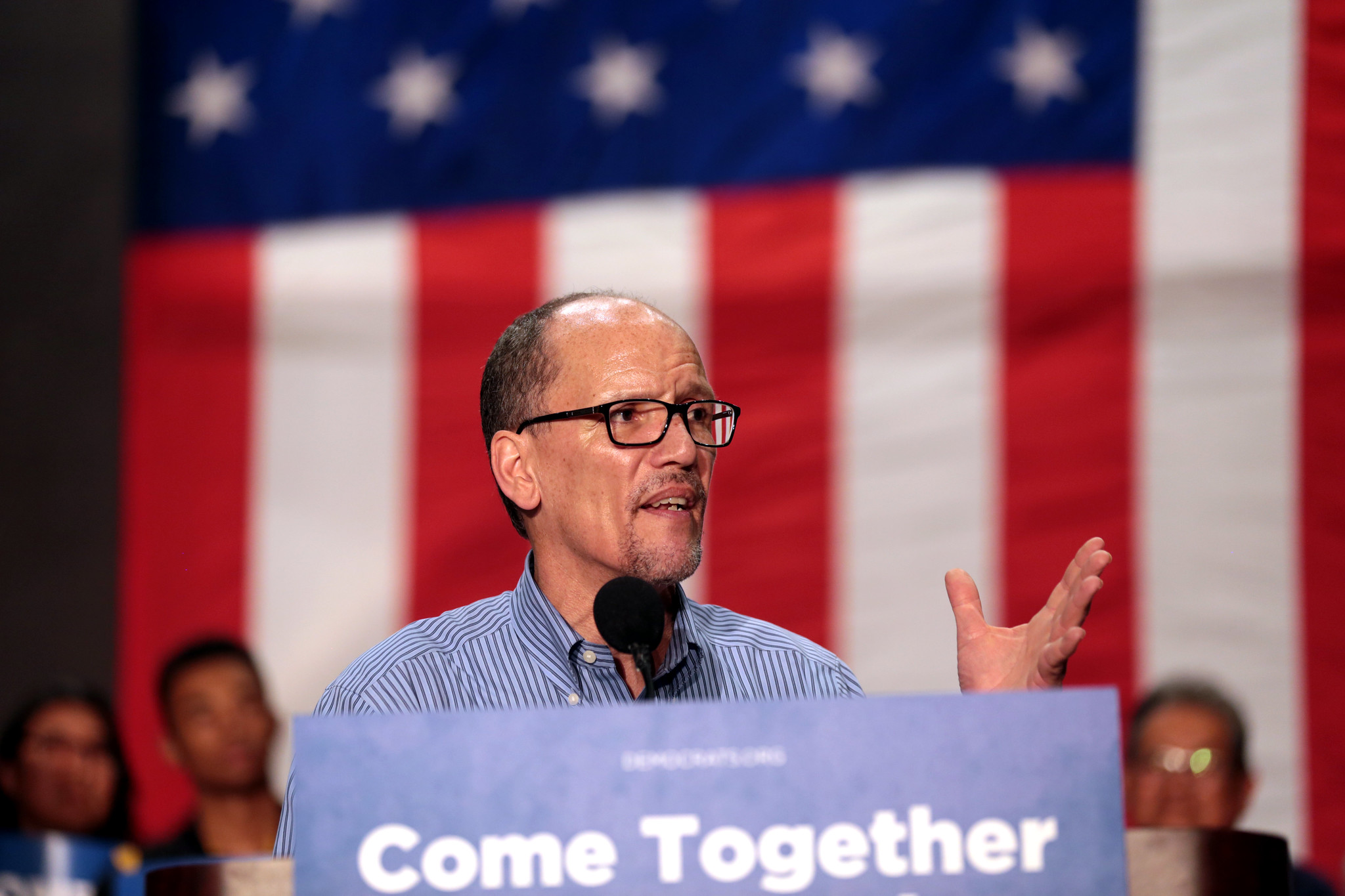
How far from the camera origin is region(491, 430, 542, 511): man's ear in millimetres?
1858

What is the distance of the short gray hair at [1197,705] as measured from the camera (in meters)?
3.36

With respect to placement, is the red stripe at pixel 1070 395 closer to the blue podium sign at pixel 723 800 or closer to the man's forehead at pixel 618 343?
the man's forehead at pixel 618 343

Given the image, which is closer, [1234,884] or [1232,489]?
[1234,884]

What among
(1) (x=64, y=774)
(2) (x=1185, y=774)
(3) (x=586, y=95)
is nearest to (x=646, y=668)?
(2) (x=1185, y=774)

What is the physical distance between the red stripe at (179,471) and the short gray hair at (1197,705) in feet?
7.90

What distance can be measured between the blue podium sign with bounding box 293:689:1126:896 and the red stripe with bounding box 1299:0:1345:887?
2.89 metres

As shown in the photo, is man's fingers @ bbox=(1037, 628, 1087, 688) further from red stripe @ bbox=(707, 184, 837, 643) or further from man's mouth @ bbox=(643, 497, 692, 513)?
red stripe @ bbox=(707, 184, 837, 643)

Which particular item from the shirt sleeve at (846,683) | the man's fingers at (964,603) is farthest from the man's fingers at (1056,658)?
the shirt sleeve at (846,683)

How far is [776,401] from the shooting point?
3855mm

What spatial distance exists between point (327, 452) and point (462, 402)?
0.42m

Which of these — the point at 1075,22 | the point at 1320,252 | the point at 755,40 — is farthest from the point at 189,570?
the point at 1320,252

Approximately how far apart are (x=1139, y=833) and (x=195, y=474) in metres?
3.47

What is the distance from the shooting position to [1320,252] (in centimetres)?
367

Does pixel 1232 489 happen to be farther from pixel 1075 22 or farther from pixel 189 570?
pixel 189 570
